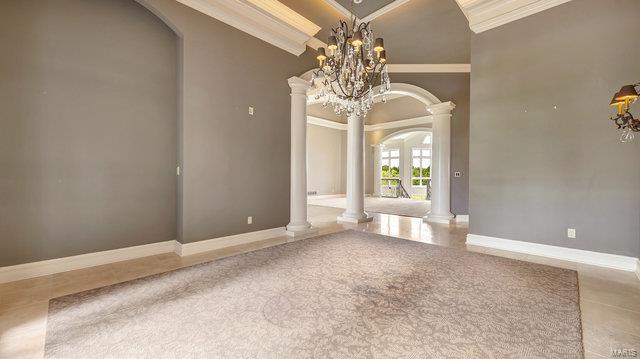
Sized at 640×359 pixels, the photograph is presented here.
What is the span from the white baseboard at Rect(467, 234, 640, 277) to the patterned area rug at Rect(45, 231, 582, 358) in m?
0.62

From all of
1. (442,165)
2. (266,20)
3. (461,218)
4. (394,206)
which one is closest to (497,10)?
(442,165)

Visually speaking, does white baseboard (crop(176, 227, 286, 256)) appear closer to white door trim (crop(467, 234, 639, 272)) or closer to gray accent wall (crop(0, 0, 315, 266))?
gray accent wall (crop(0, 0, 315, 266))

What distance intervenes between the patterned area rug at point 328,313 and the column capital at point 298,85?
10.2 ft

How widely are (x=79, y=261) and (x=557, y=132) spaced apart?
630cm

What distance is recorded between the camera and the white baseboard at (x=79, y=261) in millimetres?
2680

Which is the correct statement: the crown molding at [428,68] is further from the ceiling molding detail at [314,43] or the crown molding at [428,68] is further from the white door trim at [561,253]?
the white door trim at [561,253]

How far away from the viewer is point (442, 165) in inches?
249

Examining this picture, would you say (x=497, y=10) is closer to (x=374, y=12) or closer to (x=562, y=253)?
(x=374, y=12)

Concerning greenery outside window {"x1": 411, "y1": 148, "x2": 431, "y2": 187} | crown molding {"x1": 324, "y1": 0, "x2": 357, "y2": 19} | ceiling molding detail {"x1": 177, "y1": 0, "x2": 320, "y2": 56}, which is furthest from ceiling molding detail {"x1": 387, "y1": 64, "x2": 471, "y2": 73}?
greenery outside window {"x1": 411, "y1": 148, "x2": 431, "y2": 187}

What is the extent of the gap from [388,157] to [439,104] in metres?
11.2

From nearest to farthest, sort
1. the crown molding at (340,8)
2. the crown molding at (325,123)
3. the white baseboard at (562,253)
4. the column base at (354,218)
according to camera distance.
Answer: the white baseboard at (562,253) → the crown molding at (340,8) → the column base at (354,218) → the crown molding at (325,123)

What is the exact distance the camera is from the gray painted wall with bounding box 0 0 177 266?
105 inches

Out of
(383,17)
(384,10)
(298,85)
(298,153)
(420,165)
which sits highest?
(383,17)

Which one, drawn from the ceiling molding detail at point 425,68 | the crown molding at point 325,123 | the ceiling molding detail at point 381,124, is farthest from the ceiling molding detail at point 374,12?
the crown molding at point 325,123
